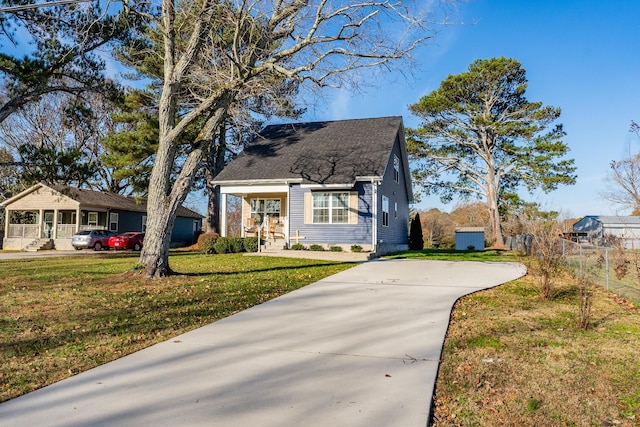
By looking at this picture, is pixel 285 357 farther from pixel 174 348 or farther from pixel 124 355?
pixel 124 355

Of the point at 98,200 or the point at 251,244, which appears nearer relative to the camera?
the point at 251,244

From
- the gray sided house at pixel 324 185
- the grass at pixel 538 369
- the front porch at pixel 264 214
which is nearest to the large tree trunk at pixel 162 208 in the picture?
the grass at pixel 538 369

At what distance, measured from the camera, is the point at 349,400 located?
3.17m

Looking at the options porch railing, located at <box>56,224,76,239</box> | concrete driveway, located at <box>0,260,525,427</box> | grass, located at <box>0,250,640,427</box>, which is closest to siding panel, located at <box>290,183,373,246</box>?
grass, located at <box>0,250,640,427</box>

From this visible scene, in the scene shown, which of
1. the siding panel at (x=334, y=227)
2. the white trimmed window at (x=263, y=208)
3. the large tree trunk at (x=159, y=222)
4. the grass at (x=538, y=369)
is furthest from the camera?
the white trimmed window at (x=263, y=208)

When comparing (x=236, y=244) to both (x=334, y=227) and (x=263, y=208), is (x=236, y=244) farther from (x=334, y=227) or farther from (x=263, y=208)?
(x=334, y=227)

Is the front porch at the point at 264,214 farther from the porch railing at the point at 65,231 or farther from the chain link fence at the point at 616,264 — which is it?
the porch railing at the point at 65,231

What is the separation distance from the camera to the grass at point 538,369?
9.87 feet

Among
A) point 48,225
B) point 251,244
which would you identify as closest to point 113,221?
point 48,225

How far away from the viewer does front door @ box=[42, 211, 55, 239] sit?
92.8 feet

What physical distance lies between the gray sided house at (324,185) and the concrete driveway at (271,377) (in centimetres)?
1064

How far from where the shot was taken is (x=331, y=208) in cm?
1748

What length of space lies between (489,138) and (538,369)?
91.1 feet

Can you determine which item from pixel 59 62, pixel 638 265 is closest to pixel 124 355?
pixel 638 265
